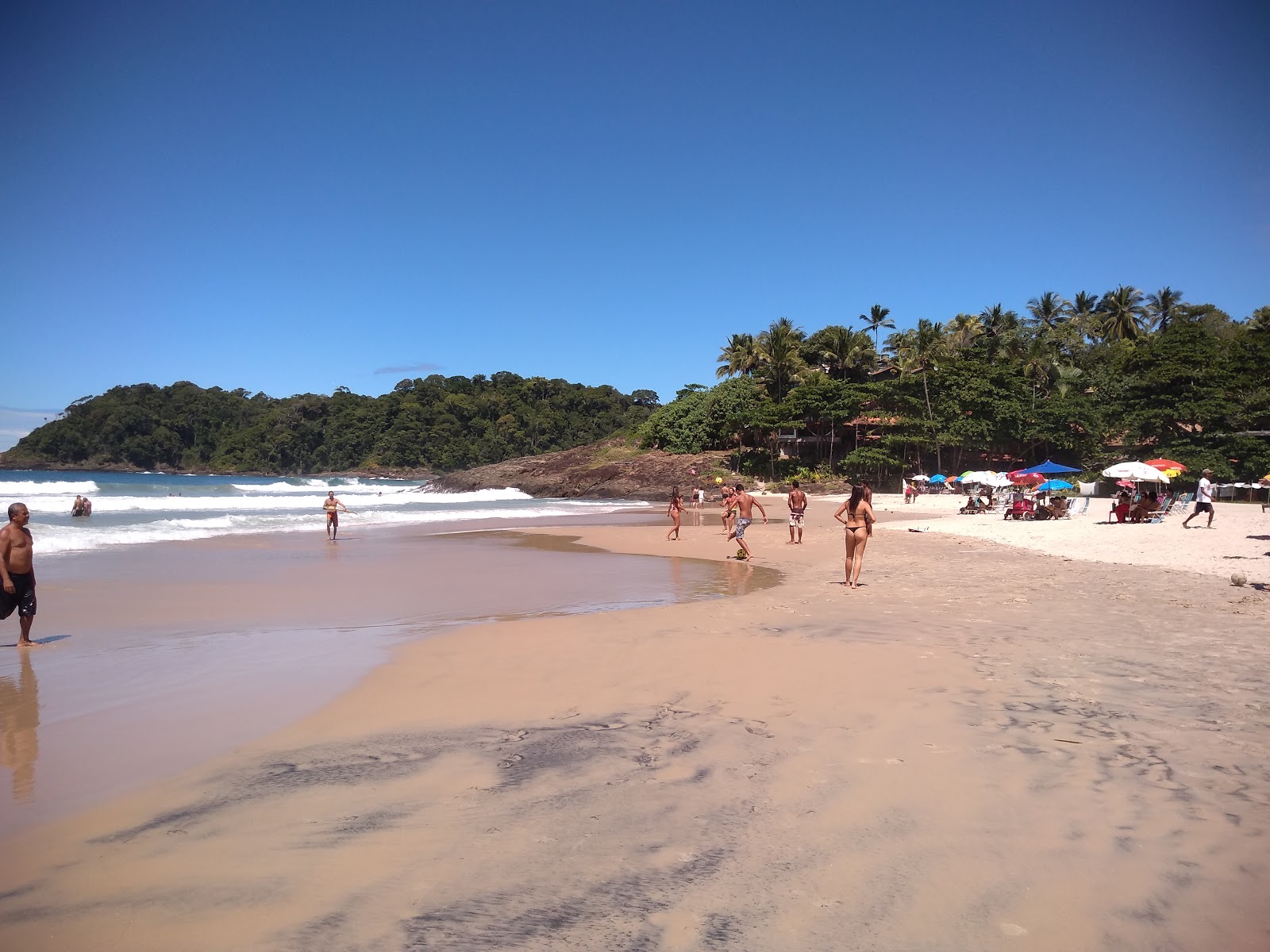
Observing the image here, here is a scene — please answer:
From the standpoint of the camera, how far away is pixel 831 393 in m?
49.2

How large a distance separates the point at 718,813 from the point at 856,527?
25.5 ft

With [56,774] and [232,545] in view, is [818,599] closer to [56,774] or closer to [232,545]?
[56,774]

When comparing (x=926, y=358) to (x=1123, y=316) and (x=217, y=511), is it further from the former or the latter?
(x=217, y=511)

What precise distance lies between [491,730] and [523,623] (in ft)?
12.2

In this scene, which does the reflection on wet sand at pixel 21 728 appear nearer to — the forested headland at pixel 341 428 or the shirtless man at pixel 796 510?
the shirtless man at pixel 796 510

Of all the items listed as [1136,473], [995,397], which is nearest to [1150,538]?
[1136,473]

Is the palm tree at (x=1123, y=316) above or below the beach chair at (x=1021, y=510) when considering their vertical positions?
above

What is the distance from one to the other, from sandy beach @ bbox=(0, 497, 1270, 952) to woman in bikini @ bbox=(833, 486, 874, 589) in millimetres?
3717

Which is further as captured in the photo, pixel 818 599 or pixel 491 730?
pixel 818 599

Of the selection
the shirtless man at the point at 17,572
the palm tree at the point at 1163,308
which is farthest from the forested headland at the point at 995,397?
the shirtless man at the point at 17,572

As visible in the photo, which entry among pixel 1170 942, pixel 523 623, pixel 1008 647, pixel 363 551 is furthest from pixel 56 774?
pixel 363 551

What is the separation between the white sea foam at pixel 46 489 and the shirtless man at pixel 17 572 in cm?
4907

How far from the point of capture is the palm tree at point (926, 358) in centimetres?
4800

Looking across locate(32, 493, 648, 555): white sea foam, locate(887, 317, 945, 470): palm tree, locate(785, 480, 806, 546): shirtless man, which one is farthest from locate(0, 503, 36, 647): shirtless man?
locate(887, 317, 945, 470): palm tree
